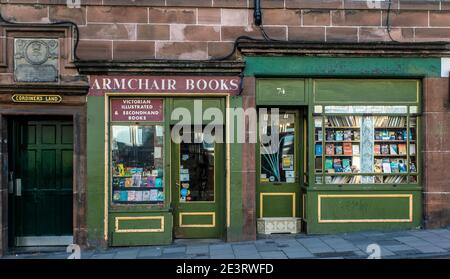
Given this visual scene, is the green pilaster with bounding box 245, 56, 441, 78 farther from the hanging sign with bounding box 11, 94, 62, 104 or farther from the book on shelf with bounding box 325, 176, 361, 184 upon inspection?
the hanging sign with bounding box 11, 94, 62, 104

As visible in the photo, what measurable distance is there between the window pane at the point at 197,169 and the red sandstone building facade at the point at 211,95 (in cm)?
9

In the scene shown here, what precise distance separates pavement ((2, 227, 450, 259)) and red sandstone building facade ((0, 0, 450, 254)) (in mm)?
271

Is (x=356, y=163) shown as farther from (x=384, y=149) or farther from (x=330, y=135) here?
(x=330, y=135)

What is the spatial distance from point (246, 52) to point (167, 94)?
5.95ft

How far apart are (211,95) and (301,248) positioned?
347cm

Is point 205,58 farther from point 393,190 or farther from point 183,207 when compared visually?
point 393,190

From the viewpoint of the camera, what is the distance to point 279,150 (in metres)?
10.5

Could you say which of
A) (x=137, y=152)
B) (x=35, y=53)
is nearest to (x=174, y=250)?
(x=137, y=152)

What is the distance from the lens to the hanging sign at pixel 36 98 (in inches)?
368

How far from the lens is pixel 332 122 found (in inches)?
403

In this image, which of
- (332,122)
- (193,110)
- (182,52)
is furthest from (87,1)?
(332,122)

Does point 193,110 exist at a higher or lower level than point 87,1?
lower

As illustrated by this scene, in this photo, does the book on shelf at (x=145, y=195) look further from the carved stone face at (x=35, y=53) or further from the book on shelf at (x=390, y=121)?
the book on shelf at (x=390, y=121)

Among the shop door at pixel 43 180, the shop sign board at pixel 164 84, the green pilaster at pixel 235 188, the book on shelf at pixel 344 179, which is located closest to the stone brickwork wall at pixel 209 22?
the shop sign board at pixel 164 84
